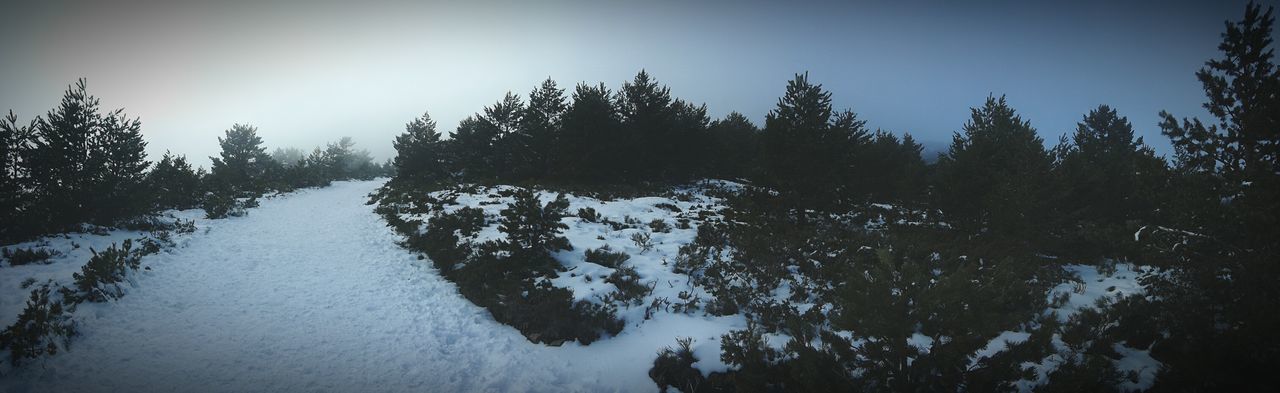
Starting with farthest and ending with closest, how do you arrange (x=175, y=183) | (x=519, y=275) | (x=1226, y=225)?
(x=175, y=183), (x=519, y=275), (x=1226, y=225)

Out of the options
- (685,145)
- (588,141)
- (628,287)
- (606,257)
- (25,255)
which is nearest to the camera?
(25,255)

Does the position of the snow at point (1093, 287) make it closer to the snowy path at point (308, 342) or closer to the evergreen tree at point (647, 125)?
the snowy path at point (308, 342)

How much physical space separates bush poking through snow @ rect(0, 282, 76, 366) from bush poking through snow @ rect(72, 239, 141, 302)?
1.48 ft

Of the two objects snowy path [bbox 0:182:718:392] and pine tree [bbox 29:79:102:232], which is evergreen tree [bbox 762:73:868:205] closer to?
snowy path [bbox 0:182:718:392]

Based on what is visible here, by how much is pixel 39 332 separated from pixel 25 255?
5983 millimetres

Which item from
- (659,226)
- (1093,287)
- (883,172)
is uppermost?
(883,172)

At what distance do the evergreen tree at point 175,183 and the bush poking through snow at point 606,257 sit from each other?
17.8m

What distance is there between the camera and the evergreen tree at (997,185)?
41.6 feet

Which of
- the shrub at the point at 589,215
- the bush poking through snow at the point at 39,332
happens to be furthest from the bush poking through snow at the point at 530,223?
the bush poking through snow at the point at 39,332

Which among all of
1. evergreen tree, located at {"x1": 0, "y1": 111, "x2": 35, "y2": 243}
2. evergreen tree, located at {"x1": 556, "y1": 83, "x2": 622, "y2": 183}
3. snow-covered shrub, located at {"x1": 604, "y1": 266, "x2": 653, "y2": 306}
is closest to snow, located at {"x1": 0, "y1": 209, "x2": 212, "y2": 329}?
evergreen tree, located at {"x1": 0, "y1": 111, "x2": 35, "y2": 243}

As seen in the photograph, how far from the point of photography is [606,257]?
11.1 metres

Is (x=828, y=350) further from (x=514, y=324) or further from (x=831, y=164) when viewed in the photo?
(x=831, y=164)

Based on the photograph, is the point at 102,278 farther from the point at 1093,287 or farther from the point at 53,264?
the point at 1093,287

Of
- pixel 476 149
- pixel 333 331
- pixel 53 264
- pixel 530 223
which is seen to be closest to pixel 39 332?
pixel 333 331
